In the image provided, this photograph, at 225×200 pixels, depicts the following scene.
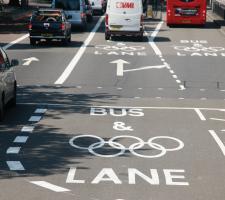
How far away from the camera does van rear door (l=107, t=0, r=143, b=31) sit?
127 feet

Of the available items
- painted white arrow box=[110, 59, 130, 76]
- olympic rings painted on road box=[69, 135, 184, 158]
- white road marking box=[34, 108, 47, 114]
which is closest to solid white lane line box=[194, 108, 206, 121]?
olympic rings painted on road box=[69, 135, 184, 158]

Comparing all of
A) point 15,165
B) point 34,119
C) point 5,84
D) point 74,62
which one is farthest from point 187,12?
point 15,165

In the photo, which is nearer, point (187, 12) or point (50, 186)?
point (50, 186)

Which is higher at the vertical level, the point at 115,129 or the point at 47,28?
the point at 115,129

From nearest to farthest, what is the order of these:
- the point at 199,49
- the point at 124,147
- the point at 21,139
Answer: the point at 124,147 < the point at 21,139 < the point at 199,49

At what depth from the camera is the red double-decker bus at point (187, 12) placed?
4859 centimetres

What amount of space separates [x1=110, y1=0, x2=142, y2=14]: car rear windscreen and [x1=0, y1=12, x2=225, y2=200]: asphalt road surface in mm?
8037

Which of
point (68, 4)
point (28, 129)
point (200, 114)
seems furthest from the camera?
point (68, 4)

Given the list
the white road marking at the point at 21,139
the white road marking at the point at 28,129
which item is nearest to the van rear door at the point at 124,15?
the white road marking at the point at 28,129

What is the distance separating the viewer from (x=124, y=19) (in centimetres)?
3881

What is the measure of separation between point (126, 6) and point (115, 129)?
24.9 meters

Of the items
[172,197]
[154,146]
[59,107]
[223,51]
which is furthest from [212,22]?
[172,197]

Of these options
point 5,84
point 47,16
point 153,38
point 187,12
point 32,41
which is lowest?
point 153,38

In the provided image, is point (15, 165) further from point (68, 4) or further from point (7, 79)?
point (68, 4)
